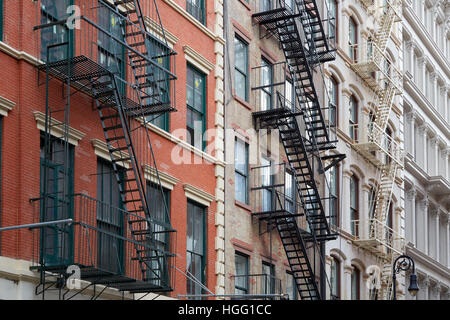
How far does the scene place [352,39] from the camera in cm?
4191

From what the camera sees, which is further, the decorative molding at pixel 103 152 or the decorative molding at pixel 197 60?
the decorative molding at pixel 197 60

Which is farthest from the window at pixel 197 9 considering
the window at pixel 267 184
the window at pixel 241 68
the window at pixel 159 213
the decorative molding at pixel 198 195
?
the window at pixel 159 213

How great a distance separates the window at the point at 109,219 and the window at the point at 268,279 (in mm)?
6860

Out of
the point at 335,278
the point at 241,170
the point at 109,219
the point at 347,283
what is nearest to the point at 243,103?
the point at 241,170

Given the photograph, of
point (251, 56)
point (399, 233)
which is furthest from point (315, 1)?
point (399, 233)

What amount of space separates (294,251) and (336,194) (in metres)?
6.32

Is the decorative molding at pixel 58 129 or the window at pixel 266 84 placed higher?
the window at pixel 266 84

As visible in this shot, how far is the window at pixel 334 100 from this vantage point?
38.4 m

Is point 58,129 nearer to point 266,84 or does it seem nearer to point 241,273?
point 241,273

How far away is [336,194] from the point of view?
3819cm

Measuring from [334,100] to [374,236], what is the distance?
17.7 feet

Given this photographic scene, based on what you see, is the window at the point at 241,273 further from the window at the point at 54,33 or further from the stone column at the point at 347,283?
the window at the point at 54,33
